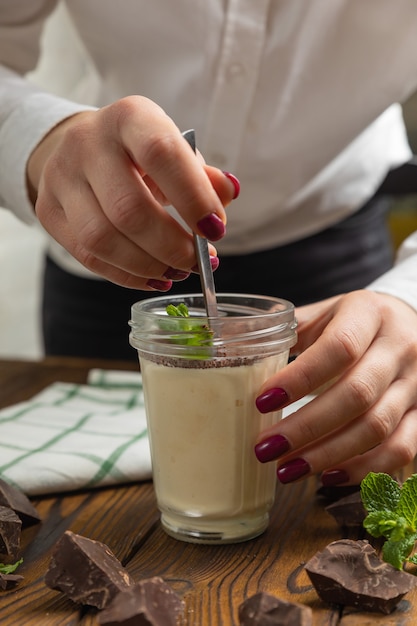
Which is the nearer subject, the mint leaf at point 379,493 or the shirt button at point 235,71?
the mint leaf at point 379,493

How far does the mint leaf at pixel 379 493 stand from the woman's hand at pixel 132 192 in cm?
27

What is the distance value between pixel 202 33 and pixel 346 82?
0.78ft

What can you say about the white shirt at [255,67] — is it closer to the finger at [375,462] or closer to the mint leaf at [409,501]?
the finger at [375,462]

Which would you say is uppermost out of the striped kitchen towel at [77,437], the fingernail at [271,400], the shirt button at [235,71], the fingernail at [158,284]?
the shirt button at [235,71]

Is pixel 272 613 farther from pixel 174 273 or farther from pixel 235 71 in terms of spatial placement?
pixel 235 71

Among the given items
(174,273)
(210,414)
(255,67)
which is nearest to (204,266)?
(174,273)

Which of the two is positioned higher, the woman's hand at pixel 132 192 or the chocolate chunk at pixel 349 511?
the woman's hand at pixel 132 192

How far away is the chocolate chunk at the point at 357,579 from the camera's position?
691mm

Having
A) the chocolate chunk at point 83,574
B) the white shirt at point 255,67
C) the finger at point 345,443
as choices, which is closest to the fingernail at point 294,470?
the finger at point 345,443

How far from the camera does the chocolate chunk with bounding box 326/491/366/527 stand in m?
0.86

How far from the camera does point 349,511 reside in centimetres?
87

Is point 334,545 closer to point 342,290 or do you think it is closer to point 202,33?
point 202,33

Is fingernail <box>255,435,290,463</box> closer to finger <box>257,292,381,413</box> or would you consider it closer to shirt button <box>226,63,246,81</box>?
finger <box>257,292,381,413</box>

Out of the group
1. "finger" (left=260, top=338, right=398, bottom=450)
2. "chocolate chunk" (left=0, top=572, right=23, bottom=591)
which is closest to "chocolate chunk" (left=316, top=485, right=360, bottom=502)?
"finger" (left=260, top=338, right=398, bottom=450)
